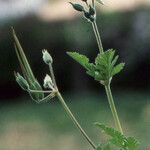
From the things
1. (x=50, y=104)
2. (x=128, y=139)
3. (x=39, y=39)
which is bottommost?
(x=50, y=104)

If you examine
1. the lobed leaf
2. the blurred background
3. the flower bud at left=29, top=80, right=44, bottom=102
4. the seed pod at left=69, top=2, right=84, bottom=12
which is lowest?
the blurred background

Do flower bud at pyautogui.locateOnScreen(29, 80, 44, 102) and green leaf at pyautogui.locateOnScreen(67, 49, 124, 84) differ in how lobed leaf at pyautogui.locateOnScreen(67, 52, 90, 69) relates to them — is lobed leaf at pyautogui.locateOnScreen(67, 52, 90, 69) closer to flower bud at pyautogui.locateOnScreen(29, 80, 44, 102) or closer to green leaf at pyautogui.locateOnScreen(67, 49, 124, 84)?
green leaf at pyautogui.locateOnScreen(67, 49, 124, 84)

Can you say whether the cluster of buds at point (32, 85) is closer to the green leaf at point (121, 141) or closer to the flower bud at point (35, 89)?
the flower bud at point (35, 89)

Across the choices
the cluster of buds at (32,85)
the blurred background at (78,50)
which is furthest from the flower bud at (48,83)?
the blurred background at (78,50)

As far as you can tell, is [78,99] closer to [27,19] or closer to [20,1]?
[27,19]

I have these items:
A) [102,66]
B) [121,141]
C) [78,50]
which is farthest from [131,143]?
[78,50]

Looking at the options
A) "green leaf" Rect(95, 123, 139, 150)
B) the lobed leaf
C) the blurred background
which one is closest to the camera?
"green leaf" Rect(95, 123, 139, 150)

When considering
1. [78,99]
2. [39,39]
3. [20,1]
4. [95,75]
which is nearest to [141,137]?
[78,99]

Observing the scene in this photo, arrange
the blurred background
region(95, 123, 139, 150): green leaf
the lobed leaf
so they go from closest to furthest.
→ region(95, 123, 139, 150): green leaf → the lobed leaf → the blurred background

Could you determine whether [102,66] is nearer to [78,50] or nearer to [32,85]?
[32,85]

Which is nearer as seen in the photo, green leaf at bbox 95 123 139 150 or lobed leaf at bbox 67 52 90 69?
green leaf at bbox 95 123 139 150

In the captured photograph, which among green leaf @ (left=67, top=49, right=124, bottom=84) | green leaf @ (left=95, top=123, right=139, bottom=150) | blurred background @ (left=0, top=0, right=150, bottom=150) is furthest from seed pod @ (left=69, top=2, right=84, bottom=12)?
blurred background @ (left=0, top=0, right=150, bottom=150)
